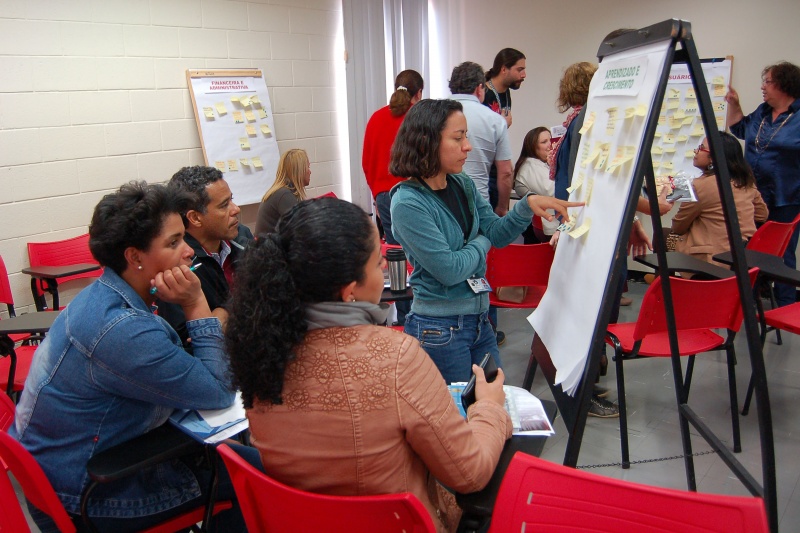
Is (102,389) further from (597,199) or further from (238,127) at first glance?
(238,127)

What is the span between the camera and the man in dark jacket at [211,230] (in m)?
2.27

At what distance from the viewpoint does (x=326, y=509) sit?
3.71 feet

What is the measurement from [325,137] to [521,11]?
7.01 feet

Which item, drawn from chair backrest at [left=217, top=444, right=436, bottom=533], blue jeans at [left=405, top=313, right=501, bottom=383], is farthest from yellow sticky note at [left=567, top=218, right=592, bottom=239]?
chair backrest at [left=217, top=444, right=436, bottom=533]

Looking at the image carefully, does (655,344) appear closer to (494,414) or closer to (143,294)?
(494,414)

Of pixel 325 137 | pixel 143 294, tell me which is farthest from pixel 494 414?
pixel 325 137

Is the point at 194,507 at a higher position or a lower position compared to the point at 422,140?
lower

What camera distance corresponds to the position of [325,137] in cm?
536

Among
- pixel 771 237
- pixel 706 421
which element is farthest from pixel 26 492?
pixel 771 237

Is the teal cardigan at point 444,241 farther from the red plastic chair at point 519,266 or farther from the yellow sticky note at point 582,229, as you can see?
the red plastic chair at point 519,266

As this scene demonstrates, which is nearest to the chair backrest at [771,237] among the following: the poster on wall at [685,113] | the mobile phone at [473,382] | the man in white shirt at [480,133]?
the poster on wall at [685,113]

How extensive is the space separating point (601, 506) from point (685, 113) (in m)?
4.33

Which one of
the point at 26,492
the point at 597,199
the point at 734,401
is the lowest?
the point at 734,401

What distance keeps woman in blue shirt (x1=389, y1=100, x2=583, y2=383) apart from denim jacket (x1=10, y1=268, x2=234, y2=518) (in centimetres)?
73
